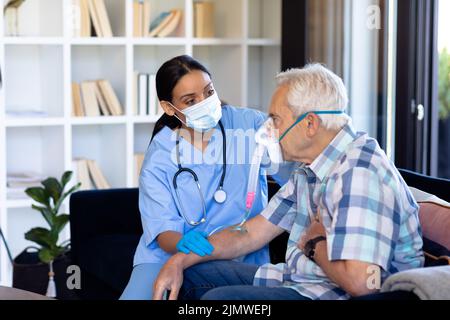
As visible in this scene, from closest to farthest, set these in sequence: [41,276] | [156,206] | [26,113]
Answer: [156,206] → [41,276] → [26,113]

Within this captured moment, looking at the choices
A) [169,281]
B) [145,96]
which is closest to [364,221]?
[169,281]

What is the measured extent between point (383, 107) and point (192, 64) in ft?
4.16

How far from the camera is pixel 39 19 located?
3.96 metres

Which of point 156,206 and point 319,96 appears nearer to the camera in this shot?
point 319,96

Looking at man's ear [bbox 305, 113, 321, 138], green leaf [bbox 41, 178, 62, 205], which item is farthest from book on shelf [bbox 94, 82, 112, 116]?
man's ear [bbox 305, 113, 321, 138]

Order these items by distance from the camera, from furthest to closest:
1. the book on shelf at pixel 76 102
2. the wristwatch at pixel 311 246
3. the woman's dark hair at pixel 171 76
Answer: the book on shelf at pixel 76 102, the woman's dark hair at pixel 171 76, the wristwatch at pixel 311 246

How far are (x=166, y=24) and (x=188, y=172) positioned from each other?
182 centimetres

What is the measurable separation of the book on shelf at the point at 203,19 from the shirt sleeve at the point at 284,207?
2140mm

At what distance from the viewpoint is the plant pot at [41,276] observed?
362cm

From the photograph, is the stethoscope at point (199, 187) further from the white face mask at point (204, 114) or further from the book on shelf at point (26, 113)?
the book on shelf at point (26, 113)

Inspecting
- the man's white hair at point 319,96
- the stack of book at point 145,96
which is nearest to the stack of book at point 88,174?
the stack of book at point 145,96

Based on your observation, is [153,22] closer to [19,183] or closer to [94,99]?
[94,99]

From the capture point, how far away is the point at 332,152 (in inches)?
73.0

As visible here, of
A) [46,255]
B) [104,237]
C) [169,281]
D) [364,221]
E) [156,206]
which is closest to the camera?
[364,221]
